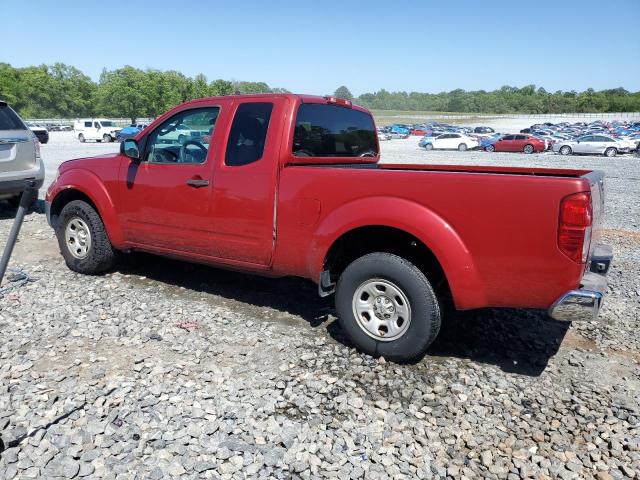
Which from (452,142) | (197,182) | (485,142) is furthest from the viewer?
(452,142)

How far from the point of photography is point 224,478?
262cm

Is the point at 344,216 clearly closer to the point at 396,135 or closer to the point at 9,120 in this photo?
the point at 9,120

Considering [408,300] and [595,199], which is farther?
[408,300]

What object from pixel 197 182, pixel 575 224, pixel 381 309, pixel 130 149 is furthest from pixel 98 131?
pixel 575 224

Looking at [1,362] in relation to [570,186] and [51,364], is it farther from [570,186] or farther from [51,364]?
[570,186]

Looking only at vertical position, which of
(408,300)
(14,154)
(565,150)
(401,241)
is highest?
(14,154)

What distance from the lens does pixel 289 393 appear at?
11.1ft

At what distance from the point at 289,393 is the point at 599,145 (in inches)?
1419

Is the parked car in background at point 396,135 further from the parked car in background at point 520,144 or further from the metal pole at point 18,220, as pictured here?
A: the metal pole at point 18,220

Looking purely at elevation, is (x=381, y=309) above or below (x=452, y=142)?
above

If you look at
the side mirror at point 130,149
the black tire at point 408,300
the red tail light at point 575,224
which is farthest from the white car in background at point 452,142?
the red tail light at point 575,224

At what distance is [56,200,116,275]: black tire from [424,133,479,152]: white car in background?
35891 mm

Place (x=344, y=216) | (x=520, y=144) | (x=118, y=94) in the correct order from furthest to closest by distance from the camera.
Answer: (x=118, y=94) → (x=520, y=144) → (x=344, y=216)

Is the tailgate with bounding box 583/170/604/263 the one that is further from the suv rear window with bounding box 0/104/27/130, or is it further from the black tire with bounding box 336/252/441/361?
the suv rear window with bounding box 0/104/27/130
